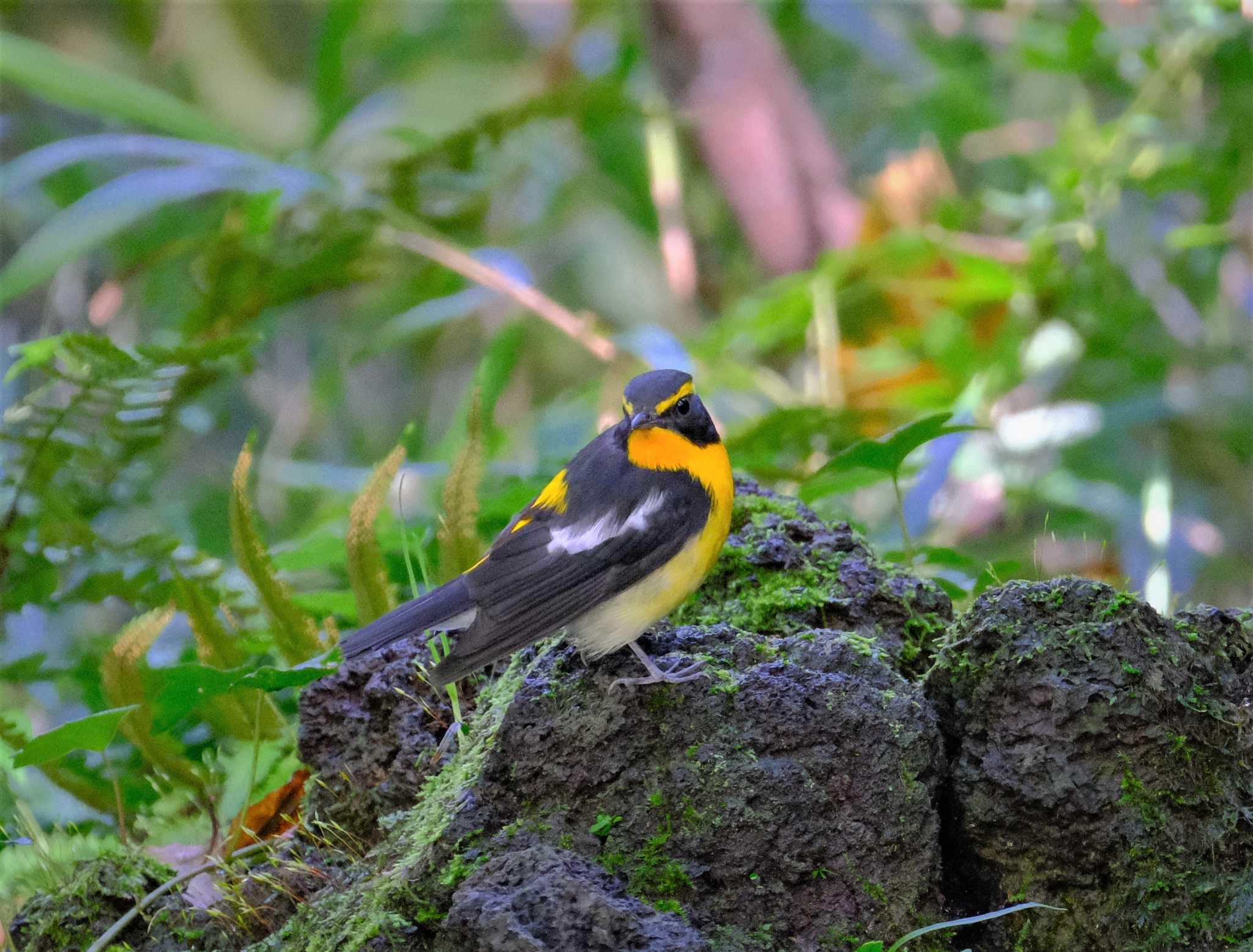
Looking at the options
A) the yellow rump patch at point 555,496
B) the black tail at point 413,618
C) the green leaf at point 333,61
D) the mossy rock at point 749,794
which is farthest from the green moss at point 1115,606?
the green leaf at point 333,61

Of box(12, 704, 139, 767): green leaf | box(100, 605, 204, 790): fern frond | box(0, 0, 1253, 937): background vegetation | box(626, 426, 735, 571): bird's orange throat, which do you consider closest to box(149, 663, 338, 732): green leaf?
box(0, 0, 1253, 937): background vegetation

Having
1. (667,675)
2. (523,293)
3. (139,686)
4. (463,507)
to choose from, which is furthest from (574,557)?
(523,293)

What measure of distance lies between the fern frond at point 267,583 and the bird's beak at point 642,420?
976mm

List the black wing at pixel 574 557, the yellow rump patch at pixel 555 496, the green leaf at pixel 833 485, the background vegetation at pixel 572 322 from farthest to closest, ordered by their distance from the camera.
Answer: the green leaf at pixel 833 485 < the background vegetation at pixel 572 322 < the yellow rump patch at pixel 555 496 < the black wing at pixel 574 557

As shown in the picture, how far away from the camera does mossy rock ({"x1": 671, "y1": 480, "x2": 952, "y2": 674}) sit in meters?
2.54

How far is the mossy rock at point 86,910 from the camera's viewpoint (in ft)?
7.75

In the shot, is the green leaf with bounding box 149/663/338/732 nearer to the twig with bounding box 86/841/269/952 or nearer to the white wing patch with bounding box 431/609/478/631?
the white wing patch with bounding box 431/609/478/631

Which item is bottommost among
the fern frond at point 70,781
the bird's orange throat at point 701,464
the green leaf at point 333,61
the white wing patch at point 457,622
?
the fern frond at point 70,781

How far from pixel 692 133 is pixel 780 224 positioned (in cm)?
72

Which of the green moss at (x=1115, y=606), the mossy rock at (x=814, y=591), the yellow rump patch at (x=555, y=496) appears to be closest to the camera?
the green moss at (x=1115, y=606)

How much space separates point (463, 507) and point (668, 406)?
0.68 meters

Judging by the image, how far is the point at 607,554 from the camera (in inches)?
97.4

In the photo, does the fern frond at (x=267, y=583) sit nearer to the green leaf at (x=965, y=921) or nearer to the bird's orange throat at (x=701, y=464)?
the bird's orange throat at (x=701, y=464)

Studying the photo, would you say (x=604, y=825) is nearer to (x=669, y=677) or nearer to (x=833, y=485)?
(x=669, y=677)
